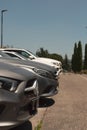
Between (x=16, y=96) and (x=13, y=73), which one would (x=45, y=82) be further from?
(x=16, y=96)

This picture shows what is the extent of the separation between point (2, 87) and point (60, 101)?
571cm

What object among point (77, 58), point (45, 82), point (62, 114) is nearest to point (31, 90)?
point (62, 114)

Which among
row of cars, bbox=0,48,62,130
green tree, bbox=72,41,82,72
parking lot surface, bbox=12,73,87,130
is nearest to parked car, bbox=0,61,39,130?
row of cars, bbox=0,48,62,130

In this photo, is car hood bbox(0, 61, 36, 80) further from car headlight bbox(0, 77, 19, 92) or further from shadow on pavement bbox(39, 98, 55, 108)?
shadow on pavement bbox(39, 98, 55, 108)

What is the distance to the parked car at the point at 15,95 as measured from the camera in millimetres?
5273

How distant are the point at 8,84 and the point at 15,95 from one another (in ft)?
0.60

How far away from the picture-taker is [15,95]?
5383 mm

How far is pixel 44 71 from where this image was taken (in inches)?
400

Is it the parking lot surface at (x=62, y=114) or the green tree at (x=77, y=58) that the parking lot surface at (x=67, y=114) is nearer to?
the parking lot surface at (x=62, y=114)

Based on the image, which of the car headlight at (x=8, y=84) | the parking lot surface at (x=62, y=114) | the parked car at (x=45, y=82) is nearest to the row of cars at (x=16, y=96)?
the car headlight at (x=8, y=84)

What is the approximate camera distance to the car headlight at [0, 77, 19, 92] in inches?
210

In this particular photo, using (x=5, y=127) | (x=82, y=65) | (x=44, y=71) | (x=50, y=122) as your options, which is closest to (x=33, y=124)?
(x=50, y=122)

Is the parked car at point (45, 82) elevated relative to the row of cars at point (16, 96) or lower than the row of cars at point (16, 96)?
lower

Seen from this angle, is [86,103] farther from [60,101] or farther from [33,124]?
[33,124]
